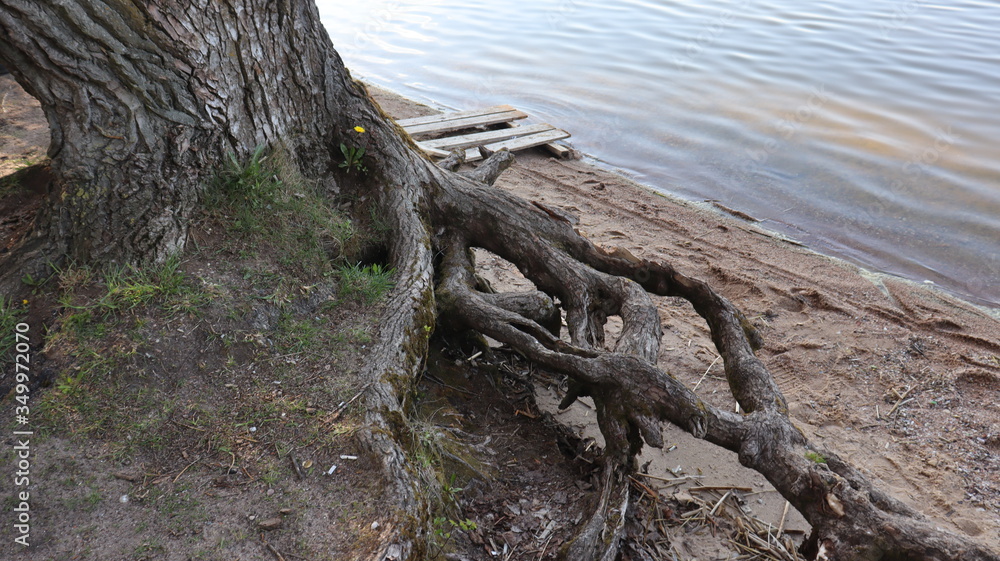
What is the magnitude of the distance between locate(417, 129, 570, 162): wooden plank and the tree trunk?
161 inches

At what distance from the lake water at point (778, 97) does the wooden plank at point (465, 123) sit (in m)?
0.93

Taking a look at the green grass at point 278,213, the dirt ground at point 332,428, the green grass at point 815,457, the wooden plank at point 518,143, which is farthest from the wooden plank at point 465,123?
the green grass at point 815,457

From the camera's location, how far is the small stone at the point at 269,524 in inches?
99.4

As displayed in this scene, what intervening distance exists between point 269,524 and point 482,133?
738cm

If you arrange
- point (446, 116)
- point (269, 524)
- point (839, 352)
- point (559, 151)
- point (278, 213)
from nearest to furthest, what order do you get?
point (269, 524) → point (278, 213) → point (839, 352) → point (559, 151) → point (446, 116)

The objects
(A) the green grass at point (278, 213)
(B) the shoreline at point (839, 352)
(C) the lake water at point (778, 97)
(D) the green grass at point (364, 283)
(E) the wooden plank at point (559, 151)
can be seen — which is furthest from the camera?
(E) the wooden plank at point (559, 151)

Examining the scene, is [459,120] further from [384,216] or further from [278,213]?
[278,213]

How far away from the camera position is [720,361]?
5066mm

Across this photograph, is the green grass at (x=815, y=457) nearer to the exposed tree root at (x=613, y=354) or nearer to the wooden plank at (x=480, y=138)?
the exposed tree root at (x=613, y=354)

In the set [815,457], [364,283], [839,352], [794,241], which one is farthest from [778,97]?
[364,283]

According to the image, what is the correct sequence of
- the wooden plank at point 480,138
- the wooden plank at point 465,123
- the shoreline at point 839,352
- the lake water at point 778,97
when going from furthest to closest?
the wooden plank at point 465,123 → the wooden plank at point 480,138 → the lake water at point 778,97 → the shoreline at point 839,352

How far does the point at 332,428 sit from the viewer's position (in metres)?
2.90

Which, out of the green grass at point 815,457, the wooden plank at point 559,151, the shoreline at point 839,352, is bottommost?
the shoreline at point 839,352

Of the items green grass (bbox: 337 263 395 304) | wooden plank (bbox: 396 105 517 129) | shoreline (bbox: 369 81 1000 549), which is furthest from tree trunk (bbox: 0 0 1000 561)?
wooden plank (bbox: 396 105 517 129)
